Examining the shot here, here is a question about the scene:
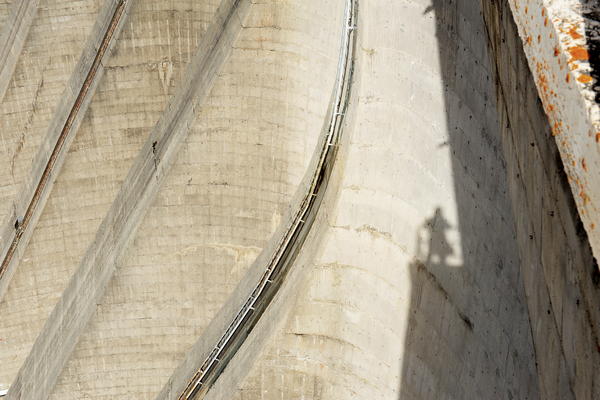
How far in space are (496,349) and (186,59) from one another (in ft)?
13.2

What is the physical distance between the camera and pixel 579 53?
5.98 feet

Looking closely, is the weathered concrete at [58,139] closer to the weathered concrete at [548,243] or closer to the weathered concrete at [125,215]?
the weathered concrete at [125,215]

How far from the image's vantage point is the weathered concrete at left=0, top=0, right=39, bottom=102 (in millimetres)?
7676

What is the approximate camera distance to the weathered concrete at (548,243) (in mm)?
2055

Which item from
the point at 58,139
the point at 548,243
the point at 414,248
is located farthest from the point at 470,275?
the point at 58,139

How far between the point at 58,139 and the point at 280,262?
3053mm

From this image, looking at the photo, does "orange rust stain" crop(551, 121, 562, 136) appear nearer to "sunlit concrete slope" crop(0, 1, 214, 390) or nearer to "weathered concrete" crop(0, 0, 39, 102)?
"sunlit concrete slope" crop(0, 1, 214, 390)

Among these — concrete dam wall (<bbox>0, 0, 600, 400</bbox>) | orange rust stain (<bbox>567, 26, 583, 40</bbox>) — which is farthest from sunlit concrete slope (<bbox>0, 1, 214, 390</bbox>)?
orange rust stain (<bbox>567, 26, 583, 40</bbox>)

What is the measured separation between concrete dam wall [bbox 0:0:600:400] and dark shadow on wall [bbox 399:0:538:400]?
13 mm

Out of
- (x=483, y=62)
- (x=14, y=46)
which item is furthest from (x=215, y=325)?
(x=14, y=46)

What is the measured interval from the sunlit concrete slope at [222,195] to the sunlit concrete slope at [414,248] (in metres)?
1.19

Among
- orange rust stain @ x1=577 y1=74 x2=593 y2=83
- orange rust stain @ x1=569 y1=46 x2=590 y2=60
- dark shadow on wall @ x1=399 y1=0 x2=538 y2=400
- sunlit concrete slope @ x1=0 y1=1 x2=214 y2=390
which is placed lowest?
orange rust stain @ x1=577 y1=74 x2=593 y2=83

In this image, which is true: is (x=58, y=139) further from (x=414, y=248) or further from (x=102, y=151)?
(x=414, y=248)

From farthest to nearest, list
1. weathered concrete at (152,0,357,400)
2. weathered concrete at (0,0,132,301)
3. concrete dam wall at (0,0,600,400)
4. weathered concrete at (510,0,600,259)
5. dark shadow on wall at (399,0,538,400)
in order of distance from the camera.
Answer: weathered concrete at (0,0,132,301) → weathered concrete at (152,0,357,400) → concrete dam wall at (0,0,600,400) → dark shadow on wall at (399,0,538,400) → weathered concrete at (510,0,600,259)
